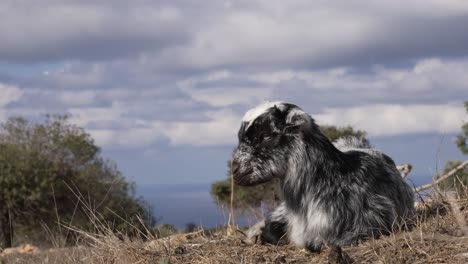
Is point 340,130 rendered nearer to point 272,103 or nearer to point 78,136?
point 78,136

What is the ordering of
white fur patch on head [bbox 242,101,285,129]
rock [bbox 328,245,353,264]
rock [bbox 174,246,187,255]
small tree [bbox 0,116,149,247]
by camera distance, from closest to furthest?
rock [bbox 328,245,353,264]
white fur patch on head [bbox 242,101,285,129]
rock [bbox 174,246,187,255]
small tree [bbox 0,116,149,247]

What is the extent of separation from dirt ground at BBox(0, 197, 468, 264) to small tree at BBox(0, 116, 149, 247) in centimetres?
2076

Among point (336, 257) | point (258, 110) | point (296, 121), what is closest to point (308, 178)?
point (296, 121)

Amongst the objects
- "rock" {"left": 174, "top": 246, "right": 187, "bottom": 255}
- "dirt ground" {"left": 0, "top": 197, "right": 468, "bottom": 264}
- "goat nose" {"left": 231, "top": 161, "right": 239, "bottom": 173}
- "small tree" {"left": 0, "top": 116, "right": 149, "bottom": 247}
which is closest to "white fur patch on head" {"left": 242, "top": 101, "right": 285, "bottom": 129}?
"goat nose" {"left": 231, "top": 161, "right": 239, "bottom": 173}

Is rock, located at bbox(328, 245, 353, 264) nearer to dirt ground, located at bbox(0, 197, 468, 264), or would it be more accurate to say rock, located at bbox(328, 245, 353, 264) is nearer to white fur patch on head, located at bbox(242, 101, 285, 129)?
dirt ground, located at bbox(0, 197, 468, 264)

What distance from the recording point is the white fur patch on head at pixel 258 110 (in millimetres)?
7469

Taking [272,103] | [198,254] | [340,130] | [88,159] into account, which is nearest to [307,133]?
[272,103]

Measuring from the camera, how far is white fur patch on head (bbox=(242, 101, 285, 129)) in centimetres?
747

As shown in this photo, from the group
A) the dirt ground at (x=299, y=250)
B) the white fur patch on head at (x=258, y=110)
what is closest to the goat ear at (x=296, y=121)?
the white fur patch on head at (x=258, y=110)

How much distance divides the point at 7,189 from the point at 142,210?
5.82m

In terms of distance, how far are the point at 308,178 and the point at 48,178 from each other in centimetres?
2298

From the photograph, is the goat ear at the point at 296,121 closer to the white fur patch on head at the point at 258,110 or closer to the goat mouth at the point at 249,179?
the white fur patch on head at the point at 258,110

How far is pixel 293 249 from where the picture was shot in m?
7.55

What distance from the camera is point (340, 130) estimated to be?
29516 mm
